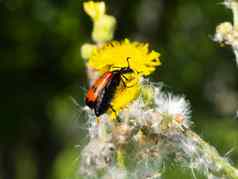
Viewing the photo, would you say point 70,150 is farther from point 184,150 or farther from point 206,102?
point 184,150

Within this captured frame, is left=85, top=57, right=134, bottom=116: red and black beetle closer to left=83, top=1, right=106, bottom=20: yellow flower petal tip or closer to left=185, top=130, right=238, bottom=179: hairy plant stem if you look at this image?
left=185, top=130, right=238, bottom=179: hairy plant stem

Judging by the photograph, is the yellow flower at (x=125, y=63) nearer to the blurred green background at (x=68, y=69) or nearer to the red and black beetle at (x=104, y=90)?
the red and black beetle at (x=104, y=90)

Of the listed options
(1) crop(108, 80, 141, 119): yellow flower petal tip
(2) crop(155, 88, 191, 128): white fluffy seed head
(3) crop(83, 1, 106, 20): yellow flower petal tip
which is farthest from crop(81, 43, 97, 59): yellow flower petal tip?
(2) crop(155, 88, 191, 128): white fluffy seed head

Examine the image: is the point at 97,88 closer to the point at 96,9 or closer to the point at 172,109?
the point at 172,109

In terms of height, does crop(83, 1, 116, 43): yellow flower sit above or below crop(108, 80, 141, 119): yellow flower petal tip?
above

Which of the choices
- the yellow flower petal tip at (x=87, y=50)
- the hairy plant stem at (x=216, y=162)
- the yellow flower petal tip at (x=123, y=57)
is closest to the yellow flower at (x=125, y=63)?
the yellow flower petal tip at (x=123, y=57)

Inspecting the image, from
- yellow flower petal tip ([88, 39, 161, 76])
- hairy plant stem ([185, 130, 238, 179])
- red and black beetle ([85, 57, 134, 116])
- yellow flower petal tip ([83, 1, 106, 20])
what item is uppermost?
yellow flower petal tip ([83, 1, 106, 20])

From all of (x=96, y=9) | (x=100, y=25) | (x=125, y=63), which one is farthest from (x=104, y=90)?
(x=96, y=9)
